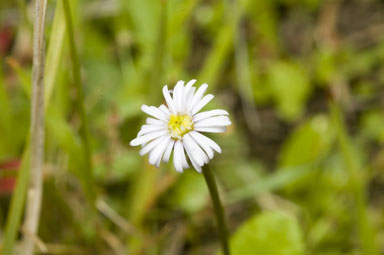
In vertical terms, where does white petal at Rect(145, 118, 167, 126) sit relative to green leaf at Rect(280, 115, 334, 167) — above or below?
below

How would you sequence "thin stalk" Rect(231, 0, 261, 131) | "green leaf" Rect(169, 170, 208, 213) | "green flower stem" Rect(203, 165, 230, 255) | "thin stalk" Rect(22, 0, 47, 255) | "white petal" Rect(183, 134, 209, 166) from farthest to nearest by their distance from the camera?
1. "thin stalk" Rect(231, 0, 261, 131)
2. "green leaf" Rect(169, 170, 208, 213)
3. "thin stalk" Rect(22, 0, 47, 255)
4. "green flower stem" Rect(203, 165, 230, 255)
5. "white petal" Rect(183, 134, 209, 166)

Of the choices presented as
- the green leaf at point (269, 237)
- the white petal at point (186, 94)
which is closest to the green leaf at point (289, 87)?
the green leaf at point (269, 237)

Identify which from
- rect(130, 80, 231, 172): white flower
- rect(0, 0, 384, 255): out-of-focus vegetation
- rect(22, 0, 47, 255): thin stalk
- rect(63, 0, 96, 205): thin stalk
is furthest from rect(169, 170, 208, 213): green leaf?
rect(130, 80, 231, 172): white flower

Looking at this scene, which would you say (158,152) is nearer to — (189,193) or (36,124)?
(36,124)

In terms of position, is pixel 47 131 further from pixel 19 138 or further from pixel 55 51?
pixel 55 51

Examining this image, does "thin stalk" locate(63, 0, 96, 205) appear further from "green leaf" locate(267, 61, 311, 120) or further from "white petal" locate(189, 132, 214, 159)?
"green leaf" locate(267, 61, 311, 120)

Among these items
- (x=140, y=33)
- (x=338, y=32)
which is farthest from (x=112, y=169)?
(x=338, y=32)

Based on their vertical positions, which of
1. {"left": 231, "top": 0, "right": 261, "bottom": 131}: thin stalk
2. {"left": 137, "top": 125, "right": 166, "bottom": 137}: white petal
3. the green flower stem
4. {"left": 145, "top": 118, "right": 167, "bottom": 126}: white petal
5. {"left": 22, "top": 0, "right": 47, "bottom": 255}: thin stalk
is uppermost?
{"left": 231, "top": 0, "right": 261, "bottom": 131}: thin stalk
